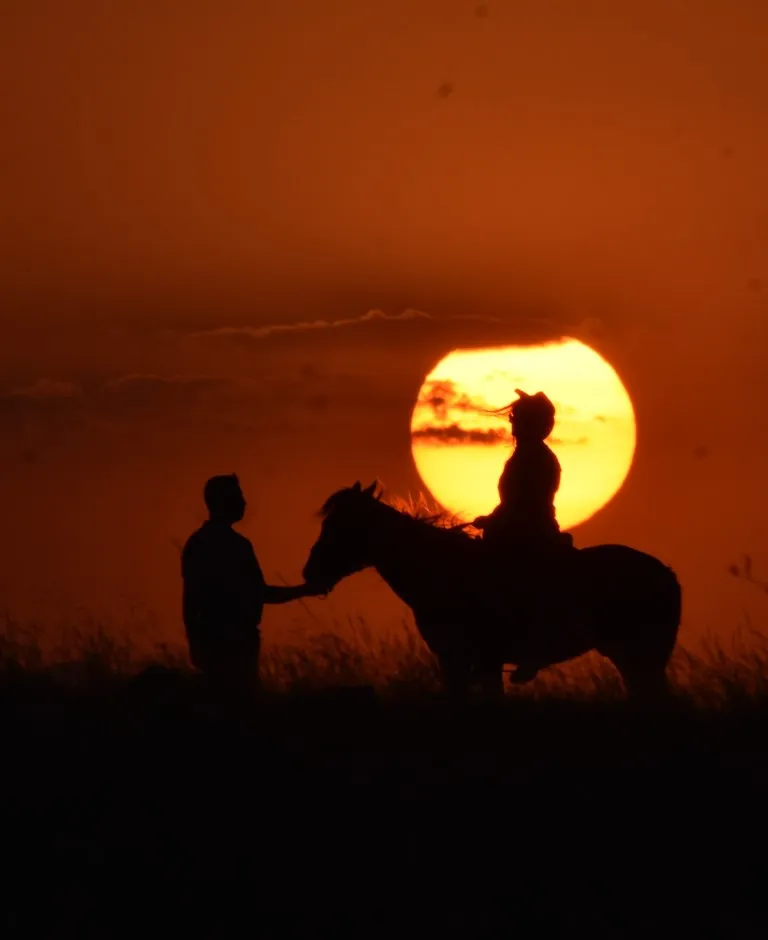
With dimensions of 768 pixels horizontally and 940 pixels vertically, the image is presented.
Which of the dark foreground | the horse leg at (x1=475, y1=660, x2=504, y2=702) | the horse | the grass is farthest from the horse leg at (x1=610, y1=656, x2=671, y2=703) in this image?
the dark foreground

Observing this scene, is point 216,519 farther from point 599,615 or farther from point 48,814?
point 599,615

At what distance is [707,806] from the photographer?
755 centimetres

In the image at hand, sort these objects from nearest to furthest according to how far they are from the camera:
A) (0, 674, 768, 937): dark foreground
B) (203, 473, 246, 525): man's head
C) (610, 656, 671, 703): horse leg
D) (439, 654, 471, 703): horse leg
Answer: (0, 674, 768, 937): dark foreground
(203, 473, 246, 525): man's head
(439, 654, 471, 703): horse leg
(610, 656, 671, 703): horse leg

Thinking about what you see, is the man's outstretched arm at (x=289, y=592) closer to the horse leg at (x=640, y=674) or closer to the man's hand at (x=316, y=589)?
the man's hand at (x=316, y=589)

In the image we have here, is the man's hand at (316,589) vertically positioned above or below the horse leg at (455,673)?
above

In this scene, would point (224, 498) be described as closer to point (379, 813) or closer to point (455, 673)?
point (455, 673)

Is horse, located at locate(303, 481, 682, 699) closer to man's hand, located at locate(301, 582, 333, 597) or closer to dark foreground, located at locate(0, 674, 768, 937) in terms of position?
man's hand, located at locate(301, 582, 333, 597)

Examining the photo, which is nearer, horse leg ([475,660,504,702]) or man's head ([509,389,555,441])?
horse leg ([475,660,504,702])

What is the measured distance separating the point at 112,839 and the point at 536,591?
14.8 ft

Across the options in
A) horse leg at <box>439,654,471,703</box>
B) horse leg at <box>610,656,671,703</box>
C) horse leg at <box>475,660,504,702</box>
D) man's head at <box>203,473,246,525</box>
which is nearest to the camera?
man's head at <box>203,473,246,525</box>

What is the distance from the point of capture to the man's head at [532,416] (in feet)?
36.2

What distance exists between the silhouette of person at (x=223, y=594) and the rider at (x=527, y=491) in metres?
2.19

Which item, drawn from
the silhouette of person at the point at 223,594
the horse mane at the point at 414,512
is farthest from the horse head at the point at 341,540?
the silhouette of person at the point at 223,594

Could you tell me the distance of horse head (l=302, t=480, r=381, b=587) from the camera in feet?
35.5
